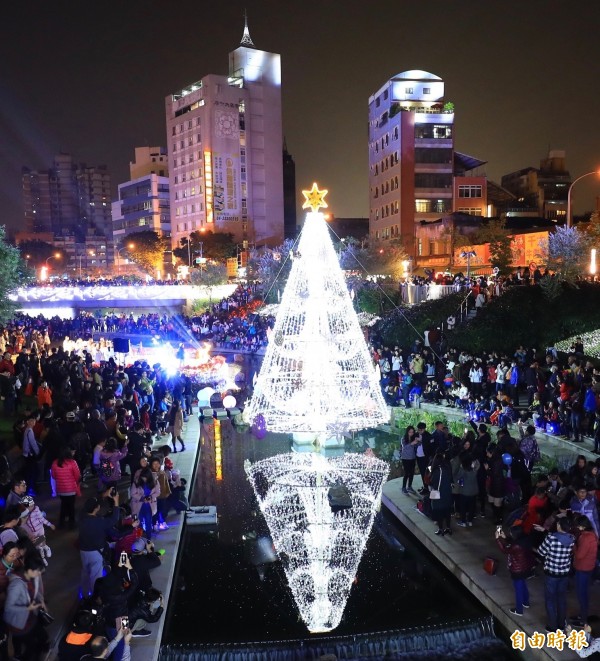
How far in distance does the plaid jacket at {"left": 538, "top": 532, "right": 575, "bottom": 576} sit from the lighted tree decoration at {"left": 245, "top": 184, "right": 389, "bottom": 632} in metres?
4.18

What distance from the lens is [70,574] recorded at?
A: 8.71 meters

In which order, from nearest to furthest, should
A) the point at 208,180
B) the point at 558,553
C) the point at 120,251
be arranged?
the point at 558,553
the point at 208,180
the point at 120,251

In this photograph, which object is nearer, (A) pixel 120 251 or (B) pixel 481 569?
(B) pixel 481 569

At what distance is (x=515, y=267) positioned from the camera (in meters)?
42.2

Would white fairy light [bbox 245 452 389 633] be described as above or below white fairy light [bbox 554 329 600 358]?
below

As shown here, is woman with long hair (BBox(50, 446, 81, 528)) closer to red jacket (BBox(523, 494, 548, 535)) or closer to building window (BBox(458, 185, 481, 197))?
red jacket (BBox(523, 494, 548, 535))

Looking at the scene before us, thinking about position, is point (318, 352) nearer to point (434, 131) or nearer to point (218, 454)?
point (218, 454)

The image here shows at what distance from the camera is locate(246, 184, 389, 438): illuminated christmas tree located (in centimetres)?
1467

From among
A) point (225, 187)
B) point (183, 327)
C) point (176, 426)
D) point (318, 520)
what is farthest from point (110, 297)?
point (318, 520)

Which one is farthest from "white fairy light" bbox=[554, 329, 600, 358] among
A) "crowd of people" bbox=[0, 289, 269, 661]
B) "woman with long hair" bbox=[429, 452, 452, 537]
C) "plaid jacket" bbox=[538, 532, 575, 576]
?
"plaid jacket" bbox=[538, 532, 575, 576]

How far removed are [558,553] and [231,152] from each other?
8661 cm

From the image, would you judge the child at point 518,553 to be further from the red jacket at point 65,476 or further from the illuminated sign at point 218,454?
the illuminated sign at point 218,454

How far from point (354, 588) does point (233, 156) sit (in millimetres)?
84515

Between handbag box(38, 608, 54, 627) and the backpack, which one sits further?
the backpack
